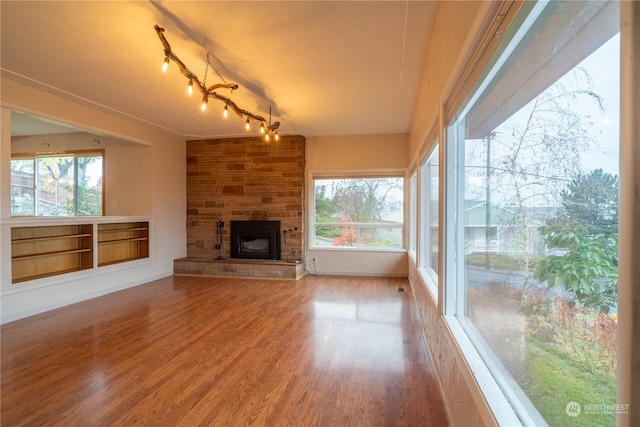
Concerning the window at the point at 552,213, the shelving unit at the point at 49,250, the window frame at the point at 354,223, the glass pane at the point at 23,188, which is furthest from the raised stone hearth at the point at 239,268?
the window at the point at 552,213

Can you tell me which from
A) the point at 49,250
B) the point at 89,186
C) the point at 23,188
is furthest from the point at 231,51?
the point at 23,188

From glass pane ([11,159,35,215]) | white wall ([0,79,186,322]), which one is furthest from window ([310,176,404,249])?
glass pane ([11,159,35,215])

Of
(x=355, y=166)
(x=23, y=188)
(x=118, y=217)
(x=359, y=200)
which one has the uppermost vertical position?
(x=355, y=166)

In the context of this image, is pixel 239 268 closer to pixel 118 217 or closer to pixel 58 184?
pixel 118 217

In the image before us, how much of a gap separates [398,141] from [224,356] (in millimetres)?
4629

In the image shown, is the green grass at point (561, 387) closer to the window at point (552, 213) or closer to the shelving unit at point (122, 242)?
the window at point (552, 213)

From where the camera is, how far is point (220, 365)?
2256 millimetres

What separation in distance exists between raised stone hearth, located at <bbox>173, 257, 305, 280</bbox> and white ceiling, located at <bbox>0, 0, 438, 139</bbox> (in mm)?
2739

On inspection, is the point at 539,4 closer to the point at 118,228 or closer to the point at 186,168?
the point at 118,228

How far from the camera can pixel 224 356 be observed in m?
2.40

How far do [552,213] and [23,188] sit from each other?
26.4 feet

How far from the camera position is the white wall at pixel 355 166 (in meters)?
5.45

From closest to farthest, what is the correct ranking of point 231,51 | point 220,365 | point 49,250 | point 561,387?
point 561,387, point 220,365, point 231,51, point 49,250

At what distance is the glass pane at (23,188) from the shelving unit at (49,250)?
2667mm
